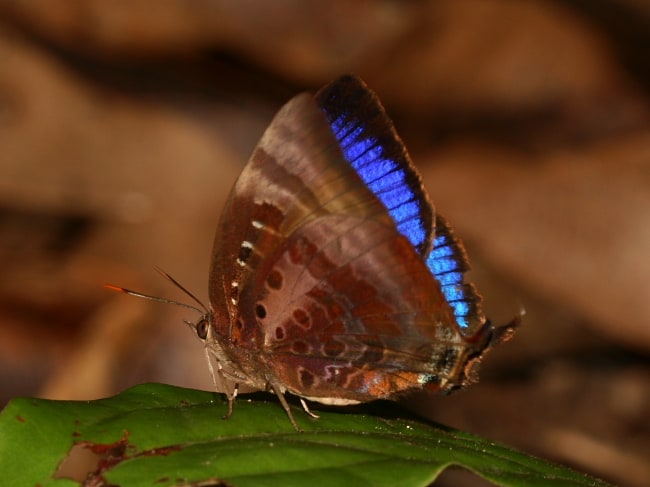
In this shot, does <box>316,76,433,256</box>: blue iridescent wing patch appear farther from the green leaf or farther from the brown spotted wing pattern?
the green leaf

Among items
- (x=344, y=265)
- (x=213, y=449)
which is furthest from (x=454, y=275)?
(x=213, y=449)

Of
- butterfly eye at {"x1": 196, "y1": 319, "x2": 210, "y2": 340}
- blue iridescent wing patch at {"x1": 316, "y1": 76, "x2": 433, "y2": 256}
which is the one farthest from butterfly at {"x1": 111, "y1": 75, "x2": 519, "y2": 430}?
butterfly eye at {"x1": 196, "y1": 319, "x2": 210, "y2": 340}

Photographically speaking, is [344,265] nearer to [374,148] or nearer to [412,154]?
[374,148]

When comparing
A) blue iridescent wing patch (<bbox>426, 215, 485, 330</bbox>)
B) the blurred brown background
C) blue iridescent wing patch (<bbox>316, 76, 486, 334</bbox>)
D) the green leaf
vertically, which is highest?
the blurred brown background

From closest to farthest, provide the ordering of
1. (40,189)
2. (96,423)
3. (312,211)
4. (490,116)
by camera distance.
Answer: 1. (96,423)
2. (312,211)
3. (490,116)
4. (40,189)

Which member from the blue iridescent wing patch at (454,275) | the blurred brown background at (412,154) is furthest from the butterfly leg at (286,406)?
the blurred brown background at (412,154)

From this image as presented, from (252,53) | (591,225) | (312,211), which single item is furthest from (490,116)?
(312,211)

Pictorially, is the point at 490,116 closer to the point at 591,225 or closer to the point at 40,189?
the point at 591,225
